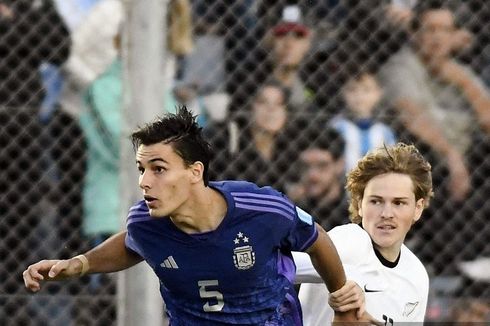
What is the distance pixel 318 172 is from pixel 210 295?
6.47 ft

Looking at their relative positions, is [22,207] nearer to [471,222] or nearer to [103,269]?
[103,269]

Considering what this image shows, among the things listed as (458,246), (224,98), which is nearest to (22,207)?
(224,98)

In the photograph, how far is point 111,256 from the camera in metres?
4.54

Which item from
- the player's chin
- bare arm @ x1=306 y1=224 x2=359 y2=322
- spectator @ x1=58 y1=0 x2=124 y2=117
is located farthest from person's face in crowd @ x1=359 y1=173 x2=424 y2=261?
spectator @ x1=58 y1=0 x2=124 y2=117

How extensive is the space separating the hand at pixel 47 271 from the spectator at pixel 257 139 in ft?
6.14

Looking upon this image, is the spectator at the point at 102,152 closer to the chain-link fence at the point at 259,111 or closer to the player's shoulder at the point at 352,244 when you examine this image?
the chain-link fence at the point at 259,111

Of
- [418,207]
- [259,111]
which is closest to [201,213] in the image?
[418,207]

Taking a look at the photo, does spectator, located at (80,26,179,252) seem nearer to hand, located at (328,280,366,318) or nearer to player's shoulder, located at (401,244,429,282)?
player's shoulder, located at (401,244,429,282)

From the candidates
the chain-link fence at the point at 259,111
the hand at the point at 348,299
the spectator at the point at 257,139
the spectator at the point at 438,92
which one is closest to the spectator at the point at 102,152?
the chain-link fence at the point at 259,111

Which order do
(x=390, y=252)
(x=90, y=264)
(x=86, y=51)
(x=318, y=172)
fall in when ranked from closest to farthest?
(x=90, y=264) → (x=390, y=252) → (x=86, y=51) → (x=318, y=172)

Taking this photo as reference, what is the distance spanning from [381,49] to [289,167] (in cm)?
74

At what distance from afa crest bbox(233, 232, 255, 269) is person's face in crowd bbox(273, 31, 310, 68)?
2.08 metres

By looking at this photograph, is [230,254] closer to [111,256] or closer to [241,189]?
[241,189]

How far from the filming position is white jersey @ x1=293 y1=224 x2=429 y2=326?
15.7 feet
